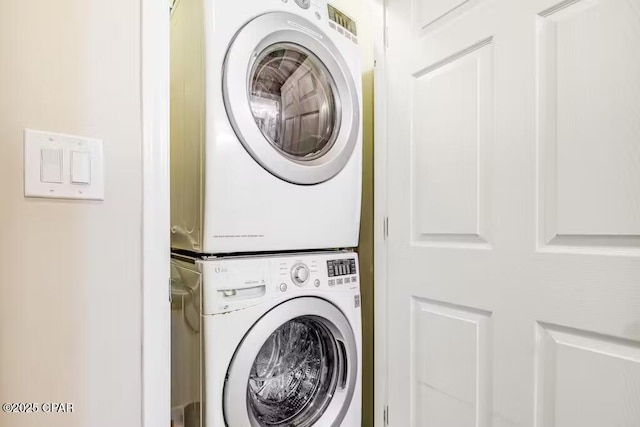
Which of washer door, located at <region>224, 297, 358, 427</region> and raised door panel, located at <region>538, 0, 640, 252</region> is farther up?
raised door panel, located at <region>538, 0, 640, 252</region>

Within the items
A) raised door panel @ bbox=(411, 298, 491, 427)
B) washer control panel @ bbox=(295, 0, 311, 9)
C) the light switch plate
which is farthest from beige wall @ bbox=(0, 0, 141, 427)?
raised door panel @ bbox=(411, 298, 491, 427)

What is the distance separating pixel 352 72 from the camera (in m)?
1.28

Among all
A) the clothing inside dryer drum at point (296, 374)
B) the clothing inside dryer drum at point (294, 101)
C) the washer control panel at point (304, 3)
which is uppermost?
the washer control panel at point (304, 3)

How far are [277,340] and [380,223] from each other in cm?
56

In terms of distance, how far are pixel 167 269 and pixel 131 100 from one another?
369 mm

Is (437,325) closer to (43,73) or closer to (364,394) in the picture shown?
(364,394)

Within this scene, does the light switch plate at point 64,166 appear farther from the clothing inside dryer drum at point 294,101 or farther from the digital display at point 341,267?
the digital display at point 341,267

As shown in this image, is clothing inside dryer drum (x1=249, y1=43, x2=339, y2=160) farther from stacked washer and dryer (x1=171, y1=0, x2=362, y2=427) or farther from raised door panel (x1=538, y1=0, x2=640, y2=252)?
raised door panel (x1=538, y1=0, x2=640, y2=252)

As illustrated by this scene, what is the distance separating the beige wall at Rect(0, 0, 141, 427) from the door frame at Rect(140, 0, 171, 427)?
0.05ft

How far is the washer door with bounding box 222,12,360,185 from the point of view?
996 millimetres

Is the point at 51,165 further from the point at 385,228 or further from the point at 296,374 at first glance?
the point at 385,228

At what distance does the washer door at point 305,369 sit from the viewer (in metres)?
1.12

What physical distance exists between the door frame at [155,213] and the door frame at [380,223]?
80 centimetres

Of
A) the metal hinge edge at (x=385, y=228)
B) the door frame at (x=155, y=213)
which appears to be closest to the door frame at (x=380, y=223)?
the metal hinge edge at (x=385, y=228)
